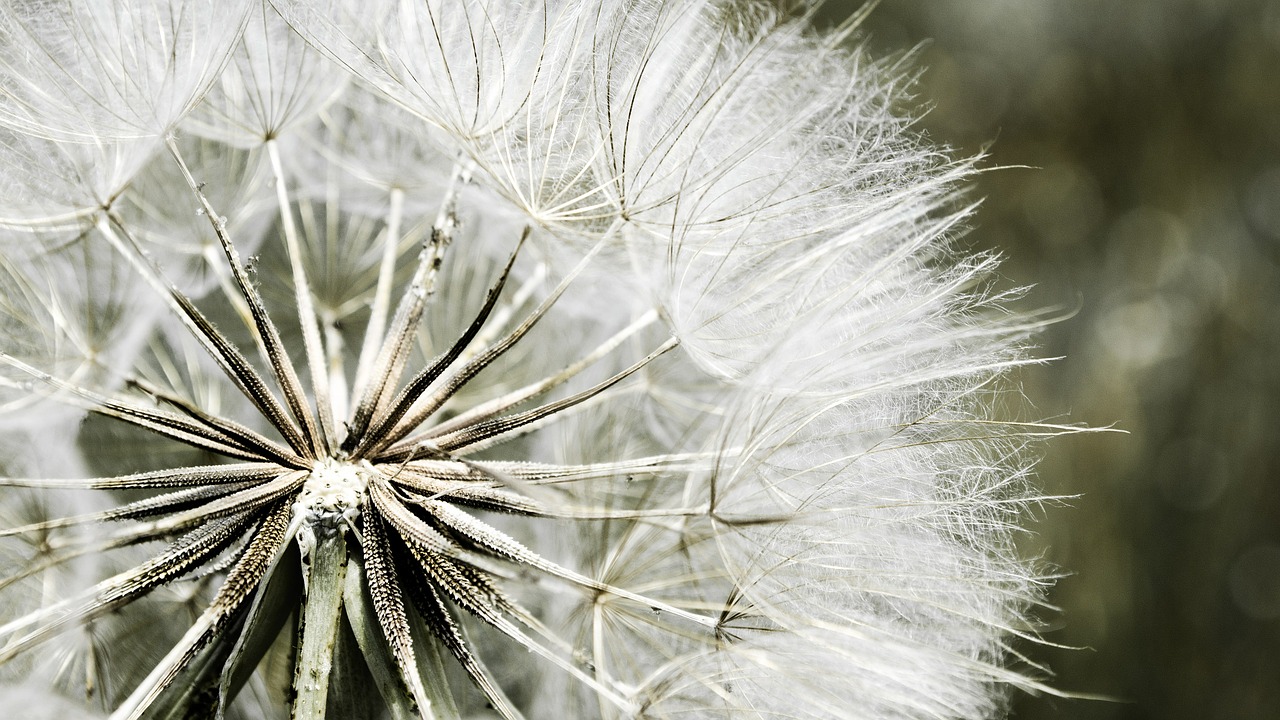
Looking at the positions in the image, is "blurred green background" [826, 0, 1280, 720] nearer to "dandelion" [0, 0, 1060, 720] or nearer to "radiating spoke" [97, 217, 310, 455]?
"dandelion" [0, 0, 1060, 720]

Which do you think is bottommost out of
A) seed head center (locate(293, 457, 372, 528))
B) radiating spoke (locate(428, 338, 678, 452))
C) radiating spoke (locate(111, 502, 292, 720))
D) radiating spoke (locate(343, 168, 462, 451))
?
radiating spoke (locate(111, 502, 292, 720))

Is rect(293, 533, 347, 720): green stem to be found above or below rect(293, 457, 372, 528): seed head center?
below

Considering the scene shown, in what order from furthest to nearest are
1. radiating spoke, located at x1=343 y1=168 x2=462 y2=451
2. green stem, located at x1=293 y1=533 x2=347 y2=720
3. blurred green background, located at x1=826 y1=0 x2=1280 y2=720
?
blurred green background, located at x1=826 y1=0 x2=1280 y2=720, radiating spoke, located at x1=343 y1=168 x2=462 y2=451, green stem, located at x1=293 y1=533 x2=347 y2=720

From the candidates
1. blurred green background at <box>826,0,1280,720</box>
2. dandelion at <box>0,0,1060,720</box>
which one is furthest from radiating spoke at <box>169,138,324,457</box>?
blurred green background at <box>826,0,1280,720</box>

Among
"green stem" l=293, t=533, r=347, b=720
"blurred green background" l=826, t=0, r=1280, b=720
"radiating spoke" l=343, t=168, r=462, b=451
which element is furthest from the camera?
"blurred green background" l=826, t=0, r=1280, b=720

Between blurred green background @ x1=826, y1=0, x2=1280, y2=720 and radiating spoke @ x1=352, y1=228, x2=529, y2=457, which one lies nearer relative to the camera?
radiating spoke @ x1=352, y1=228, x2=529, y2=457

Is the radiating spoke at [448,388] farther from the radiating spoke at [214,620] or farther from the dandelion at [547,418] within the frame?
the radiating spoke at [214,620]
